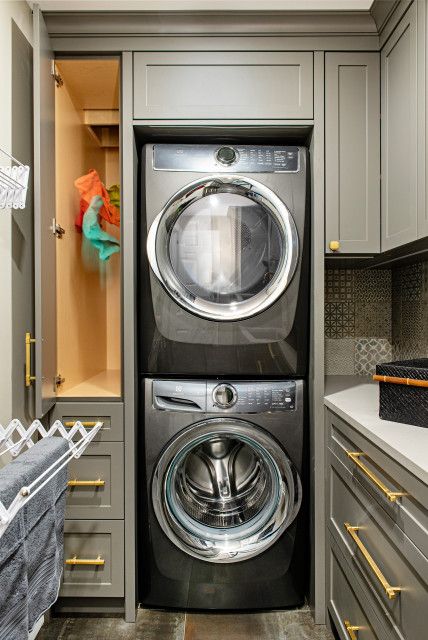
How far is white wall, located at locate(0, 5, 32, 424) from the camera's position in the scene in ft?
5.11

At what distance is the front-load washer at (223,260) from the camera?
6.11ft

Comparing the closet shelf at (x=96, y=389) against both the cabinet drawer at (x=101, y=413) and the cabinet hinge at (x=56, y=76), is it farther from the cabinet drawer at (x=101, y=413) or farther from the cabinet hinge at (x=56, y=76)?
the cabinet hinge at (x=56, y=76)

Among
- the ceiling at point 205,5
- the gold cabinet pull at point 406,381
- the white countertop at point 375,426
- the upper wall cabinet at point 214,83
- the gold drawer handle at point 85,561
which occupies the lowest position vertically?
the gold drawer handle at point 85,561

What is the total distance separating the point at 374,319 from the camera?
242cm

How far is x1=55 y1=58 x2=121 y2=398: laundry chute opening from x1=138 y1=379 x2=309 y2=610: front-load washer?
0.93 ft

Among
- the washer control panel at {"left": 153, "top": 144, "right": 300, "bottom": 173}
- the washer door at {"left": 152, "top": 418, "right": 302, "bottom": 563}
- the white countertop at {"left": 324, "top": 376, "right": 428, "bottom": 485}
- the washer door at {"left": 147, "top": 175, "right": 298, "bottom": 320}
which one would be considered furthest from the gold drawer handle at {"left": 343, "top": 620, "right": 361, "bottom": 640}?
the washer control panel at {"left": 153, "top": 144, "right": 300, "bottom": 173}

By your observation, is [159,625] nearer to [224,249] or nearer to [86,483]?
[86,483]

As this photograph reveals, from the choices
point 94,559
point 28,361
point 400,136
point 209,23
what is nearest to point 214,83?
point 209,23

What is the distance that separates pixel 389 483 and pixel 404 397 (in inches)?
11.6

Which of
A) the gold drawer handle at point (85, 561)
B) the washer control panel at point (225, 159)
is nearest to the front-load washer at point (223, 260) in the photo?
the washer control panel at point (225, 159)

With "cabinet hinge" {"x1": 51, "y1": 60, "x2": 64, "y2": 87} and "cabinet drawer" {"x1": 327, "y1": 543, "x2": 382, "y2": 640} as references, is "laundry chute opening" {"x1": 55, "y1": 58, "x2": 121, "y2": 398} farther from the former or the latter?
"cabinet drawer" {"x1": 327, "y1": 543, "x2": 382, "y2": 640}

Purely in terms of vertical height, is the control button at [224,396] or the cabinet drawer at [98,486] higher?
the control button at [224,396]

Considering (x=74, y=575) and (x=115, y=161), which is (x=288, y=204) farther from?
(x=74, y=575)

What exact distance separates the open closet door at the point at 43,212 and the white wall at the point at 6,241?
9cm
